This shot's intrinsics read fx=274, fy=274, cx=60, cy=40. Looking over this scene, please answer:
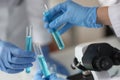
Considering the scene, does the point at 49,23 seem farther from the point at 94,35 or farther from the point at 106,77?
the point at 94,35

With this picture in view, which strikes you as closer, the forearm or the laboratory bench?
the forearm

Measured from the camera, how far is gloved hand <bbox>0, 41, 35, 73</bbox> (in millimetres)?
1205

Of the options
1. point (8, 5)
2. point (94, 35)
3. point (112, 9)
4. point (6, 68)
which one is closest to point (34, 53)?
point (6, 68)

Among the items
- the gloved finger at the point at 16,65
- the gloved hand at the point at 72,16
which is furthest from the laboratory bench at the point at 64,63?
the gloved hand at the point at 72,16

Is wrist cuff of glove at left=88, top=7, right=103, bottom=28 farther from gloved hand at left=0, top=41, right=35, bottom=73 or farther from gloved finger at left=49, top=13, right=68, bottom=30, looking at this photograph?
gloved hand at left=0, top=41, right=35, bottom=73

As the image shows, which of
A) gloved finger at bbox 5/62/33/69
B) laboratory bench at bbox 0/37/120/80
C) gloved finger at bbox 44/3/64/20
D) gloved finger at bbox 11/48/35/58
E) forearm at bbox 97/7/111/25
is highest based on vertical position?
gloved finger at bbox 44/3/64/20

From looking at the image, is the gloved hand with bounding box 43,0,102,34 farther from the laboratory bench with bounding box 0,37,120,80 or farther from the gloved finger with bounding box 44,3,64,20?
the laboratory bench with bounding box 0,37,120,80

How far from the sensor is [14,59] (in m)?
1.21

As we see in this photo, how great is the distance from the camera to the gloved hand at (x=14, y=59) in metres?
1.21

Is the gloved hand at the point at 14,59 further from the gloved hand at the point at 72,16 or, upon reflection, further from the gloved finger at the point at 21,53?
the gloved hand at the point at 72,16

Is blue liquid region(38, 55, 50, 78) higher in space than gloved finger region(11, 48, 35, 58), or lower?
lower

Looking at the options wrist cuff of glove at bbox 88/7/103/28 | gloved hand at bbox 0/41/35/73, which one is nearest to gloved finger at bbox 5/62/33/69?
gloved hand at bbox 0/41/35/73

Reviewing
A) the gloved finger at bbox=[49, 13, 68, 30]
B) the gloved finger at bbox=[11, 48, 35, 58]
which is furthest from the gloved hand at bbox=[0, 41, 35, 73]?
the gloved finger at bbox=[49, 13, 68, 30]

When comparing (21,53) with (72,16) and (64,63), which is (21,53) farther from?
(64,63)
